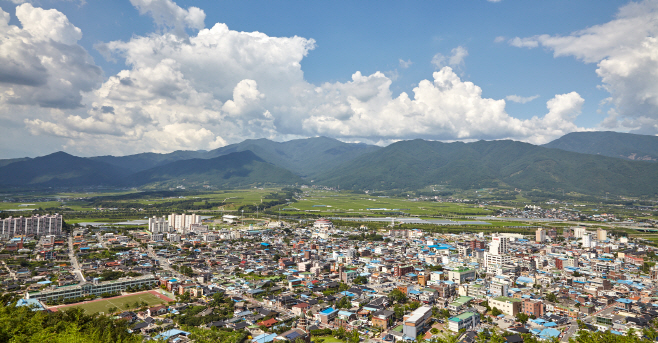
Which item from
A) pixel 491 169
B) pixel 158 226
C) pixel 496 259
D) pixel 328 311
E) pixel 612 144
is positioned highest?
pixel 612 144

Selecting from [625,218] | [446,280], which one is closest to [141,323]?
[446,280]

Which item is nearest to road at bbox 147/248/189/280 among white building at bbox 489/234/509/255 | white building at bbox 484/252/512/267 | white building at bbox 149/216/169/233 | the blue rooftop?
white building at bbox 149/216/169/233

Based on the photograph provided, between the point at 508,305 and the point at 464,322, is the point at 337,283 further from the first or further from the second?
the point at 508,305

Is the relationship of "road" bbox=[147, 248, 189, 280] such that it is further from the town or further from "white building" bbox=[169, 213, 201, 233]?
"white building" bbox=[169, 213, 201, 233]

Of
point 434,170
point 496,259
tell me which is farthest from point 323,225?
point 434,170

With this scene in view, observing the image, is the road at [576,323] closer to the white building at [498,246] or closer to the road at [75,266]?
the white building at [498,246]

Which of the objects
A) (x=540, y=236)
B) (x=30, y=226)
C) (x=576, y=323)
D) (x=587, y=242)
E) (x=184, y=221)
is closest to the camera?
(x=576, y=323)

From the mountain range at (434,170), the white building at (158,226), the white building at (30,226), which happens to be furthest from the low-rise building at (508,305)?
the mountain range at (434,170)

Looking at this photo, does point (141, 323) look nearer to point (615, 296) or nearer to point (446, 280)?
point (446, 280)
